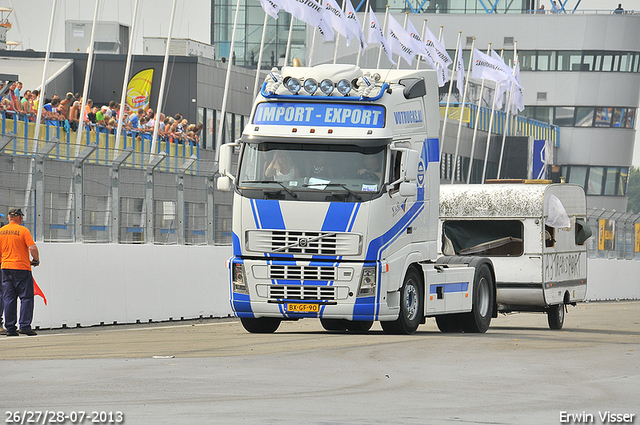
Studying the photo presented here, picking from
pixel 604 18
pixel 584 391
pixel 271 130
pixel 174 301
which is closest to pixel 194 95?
pixel 174 301

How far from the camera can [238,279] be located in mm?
17016

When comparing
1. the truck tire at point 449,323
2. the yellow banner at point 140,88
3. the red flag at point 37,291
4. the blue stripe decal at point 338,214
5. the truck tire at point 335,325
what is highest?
the yellow banner at point 140,88

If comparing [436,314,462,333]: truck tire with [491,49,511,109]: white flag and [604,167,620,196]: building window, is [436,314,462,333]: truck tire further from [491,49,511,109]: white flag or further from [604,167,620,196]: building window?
[604,167,620,196]: building window

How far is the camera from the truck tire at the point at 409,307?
686 inches

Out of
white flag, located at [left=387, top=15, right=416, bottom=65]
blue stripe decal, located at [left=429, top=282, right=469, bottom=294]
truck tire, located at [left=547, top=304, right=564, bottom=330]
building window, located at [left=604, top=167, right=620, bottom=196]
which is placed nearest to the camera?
blue stripe decal, located at [left=429, top=282, right=469, bottom=294]

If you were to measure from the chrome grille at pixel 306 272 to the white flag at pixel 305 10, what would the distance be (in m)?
19.1

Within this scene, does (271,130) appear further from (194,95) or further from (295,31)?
(295,31)

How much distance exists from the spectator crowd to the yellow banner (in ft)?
33.2

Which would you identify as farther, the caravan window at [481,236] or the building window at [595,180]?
the building window at [595,180]

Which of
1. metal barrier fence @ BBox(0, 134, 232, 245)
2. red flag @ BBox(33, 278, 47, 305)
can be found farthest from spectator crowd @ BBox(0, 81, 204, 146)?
red flag @ BBox(33, 278, 47, 305)

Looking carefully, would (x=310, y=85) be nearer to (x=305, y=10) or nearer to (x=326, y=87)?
(x=326, y=87)

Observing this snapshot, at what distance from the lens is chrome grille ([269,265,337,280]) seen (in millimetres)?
16562

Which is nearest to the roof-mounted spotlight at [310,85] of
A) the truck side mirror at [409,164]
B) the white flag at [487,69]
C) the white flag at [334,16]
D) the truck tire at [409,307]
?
the truck side mirror at [409,164]

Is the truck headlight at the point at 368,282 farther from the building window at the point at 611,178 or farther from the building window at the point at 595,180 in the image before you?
the building window at the point at 611,178
